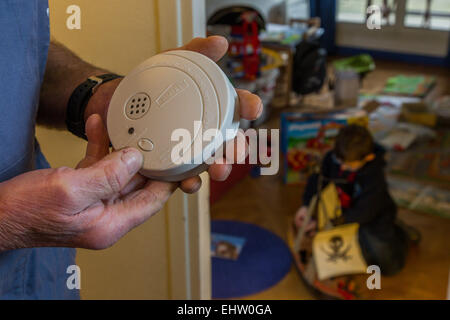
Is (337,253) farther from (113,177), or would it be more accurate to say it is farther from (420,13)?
(420,13)

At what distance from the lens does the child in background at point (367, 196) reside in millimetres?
1617

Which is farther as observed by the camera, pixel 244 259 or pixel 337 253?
pixel 244 259

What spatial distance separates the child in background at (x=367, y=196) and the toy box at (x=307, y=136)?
502 millimetres

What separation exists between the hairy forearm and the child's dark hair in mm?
1109

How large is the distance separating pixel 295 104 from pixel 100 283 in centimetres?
254

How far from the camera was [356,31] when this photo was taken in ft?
13.3

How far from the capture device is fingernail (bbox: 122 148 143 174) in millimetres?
490

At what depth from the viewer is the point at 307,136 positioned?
7.25 ft

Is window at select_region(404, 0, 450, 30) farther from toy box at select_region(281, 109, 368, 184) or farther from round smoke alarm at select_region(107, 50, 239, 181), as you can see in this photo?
round smoke alarm at select_region(107, 50, 239, 181)

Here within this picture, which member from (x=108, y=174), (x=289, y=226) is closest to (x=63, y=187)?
(x=108, y=174)

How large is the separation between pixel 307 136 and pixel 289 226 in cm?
48

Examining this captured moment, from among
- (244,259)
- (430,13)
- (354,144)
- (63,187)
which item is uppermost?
(430,13)

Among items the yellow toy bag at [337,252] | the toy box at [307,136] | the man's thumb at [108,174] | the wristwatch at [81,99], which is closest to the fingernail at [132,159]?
the man's thumb at [108,174]

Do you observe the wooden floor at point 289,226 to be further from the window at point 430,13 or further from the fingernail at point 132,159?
the window at point 430,13
